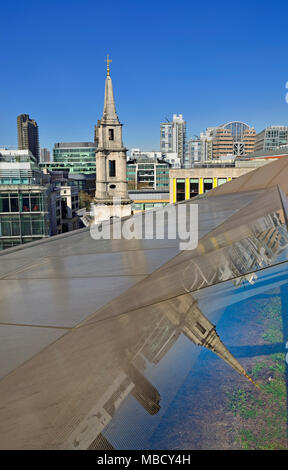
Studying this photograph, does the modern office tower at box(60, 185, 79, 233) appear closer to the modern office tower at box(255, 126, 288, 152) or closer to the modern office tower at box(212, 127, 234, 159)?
the modern office tower at box(255, 126, 288, 152)

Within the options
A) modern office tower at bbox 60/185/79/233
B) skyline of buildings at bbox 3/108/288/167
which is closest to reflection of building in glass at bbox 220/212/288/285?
modern office tower at bbox 60/185/79/233

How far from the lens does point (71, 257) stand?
164 inches

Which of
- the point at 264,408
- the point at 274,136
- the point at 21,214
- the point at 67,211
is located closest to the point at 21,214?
the point at 21,214

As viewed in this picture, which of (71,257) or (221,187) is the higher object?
(221,187)

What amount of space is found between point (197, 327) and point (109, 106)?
37.2 metres

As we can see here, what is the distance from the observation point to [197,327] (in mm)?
1722

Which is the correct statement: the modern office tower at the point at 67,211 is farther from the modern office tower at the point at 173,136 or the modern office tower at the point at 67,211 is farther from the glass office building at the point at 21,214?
the modern office tower at the point at 173,136

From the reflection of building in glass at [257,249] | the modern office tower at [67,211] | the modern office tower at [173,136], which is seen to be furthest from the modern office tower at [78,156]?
the reflection of building in glass at [257,249]

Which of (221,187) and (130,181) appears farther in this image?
(130,181)

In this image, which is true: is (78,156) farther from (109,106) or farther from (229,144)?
(109,106)

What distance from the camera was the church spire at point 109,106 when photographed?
118 feet
